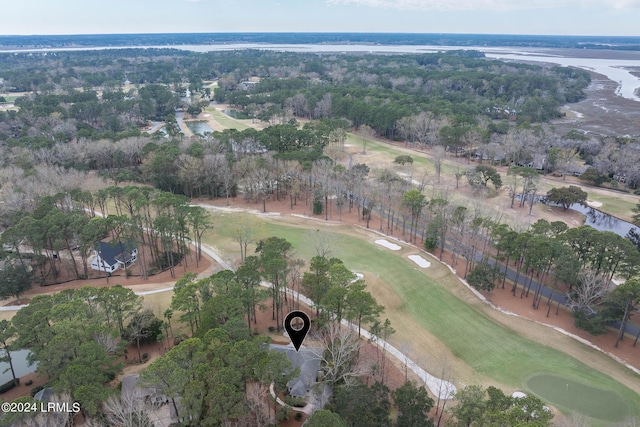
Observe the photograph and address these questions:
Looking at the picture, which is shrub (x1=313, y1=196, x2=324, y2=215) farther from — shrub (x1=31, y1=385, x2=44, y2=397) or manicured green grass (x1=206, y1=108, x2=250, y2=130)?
manicured green grass (x1=206, y1=108, x2=250, y2=130)

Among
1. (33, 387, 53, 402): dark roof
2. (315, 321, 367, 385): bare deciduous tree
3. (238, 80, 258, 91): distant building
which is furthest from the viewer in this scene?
(238, 80, 258, 91): distant building

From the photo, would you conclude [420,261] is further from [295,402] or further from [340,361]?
[295,402]

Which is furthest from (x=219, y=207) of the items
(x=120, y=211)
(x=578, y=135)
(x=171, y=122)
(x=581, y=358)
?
(x=578, y=135)

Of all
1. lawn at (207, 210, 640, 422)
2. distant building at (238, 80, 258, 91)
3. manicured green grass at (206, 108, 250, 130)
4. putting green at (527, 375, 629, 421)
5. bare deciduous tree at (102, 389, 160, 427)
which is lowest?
lawn at (207, 210, 640, 422)

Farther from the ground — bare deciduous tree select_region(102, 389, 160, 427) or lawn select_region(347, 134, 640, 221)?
bare deciduous tree select_region(102, 389, 160, 427)

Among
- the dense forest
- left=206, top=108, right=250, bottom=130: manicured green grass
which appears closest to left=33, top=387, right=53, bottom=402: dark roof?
the dense forest

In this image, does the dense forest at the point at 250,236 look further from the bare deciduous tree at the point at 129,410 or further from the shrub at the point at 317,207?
the bare deciduous tree at the point at 129,410

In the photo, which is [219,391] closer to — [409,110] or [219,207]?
[219,207]
